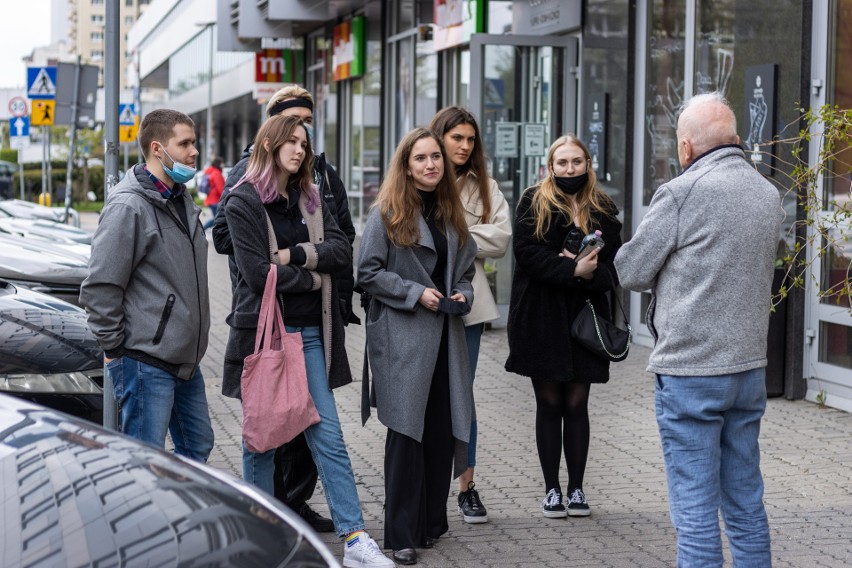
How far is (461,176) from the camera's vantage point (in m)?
5.97

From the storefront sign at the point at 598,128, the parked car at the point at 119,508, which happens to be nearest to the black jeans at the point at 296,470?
the parked car at the point at 119,508

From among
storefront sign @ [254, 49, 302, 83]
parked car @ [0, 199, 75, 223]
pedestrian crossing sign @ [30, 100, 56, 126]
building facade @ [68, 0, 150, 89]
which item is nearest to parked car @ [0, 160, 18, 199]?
parked car @ [0, 199, 75, 223]

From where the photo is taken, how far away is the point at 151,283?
4.86 meters

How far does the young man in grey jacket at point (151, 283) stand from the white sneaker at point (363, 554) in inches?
34.8

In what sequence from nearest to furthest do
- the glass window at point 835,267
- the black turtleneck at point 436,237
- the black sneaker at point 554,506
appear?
the black turtleneck at point 436,237
the black sneaker at point 554,506
the glass window at point 835,267

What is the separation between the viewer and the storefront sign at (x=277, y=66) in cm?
2509

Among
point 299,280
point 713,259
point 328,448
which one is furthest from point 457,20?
point 713,259

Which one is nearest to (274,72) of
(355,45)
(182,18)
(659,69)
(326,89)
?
(326,89)

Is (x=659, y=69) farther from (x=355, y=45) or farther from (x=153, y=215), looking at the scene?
(x=355, y=45)

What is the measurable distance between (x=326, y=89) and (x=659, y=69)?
12.7m

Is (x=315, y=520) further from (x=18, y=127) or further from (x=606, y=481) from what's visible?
(x=18, y=127)

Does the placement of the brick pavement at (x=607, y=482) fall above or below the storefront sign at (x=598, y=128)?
below

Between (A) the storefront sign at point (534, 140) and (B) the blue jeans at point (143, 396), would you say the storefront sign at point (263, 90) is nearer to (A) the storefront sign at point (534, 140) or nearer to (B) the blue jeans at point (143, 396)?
(A) the storefront sign at point (534, 140)

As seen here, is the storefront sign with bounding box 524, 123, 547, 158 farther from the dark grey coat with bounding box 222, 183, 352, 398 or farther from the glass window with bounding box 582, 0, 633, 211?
the dark grey coat with bounding box 222, 183, 352, 398
